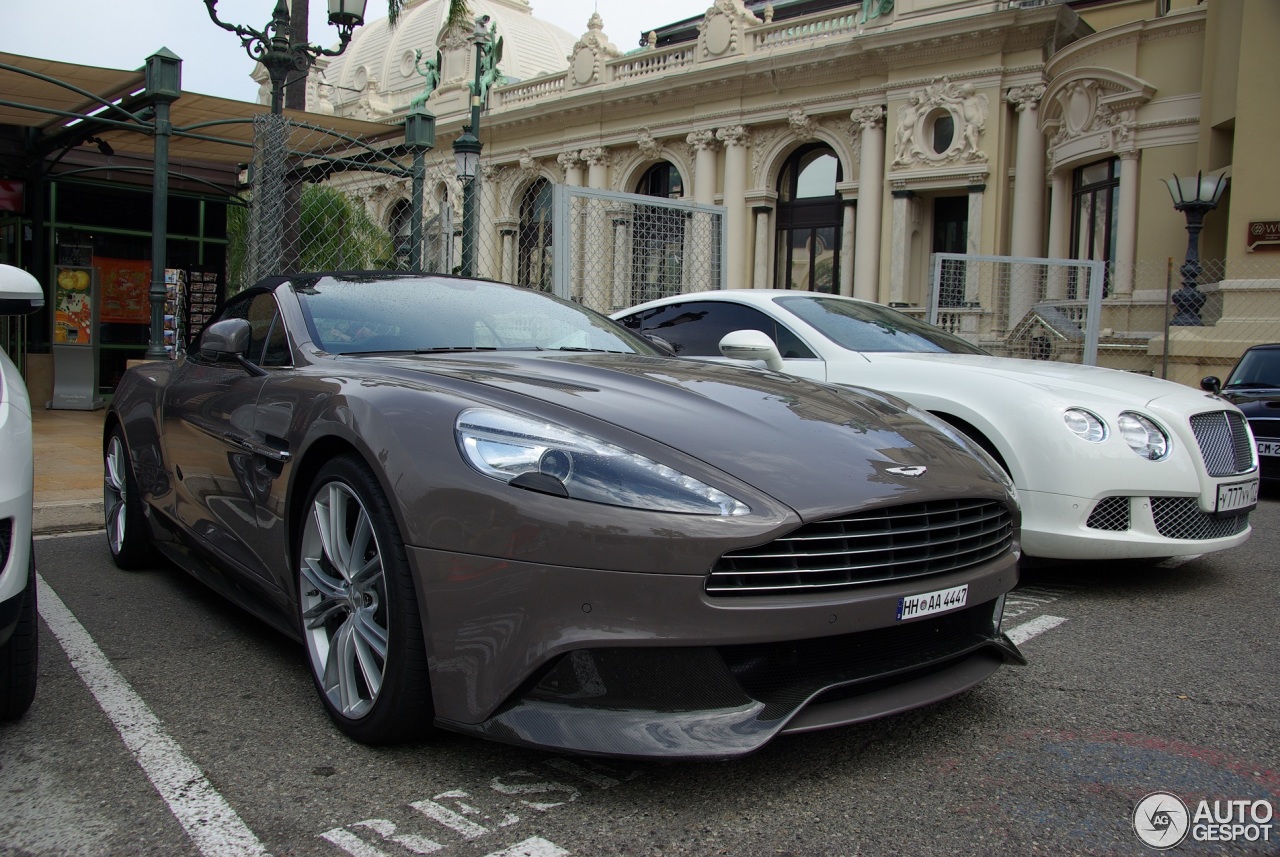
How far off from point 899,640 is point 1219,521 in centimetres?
298

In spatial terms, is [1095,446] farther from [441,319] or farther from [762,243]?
[762,243]

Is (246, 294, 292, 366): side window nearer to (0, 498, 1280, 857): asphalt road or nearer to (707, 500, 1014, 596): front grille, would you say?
(0, 498, 1280, 857): asphalt road

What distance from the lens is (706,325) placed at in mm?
6297

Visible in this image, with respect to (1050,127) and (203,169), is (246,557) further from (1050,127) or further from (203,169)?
(1050,127)

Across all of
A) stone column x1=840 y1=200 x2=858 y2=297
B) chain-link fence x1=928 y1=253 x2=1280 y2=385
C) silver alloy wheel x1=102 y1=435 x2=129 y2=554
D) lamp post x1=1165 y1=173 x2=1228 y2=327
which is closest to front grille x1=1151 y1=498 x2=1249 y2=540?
silver alloy wheel x1=102 y1=435 x2=129 y2=554

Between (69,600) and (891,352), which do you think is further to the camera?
(891,352)

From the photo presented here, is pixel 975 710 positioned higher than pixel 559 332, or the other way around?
pixel 559 332

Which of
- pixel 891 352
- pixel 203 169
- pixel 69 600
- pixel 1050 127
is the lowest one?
pixel 69 600

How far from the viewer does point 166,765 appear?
2.54 meters

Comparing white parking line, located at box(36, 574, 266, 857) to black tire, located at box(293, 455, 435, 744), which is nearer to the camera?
white parking line, located at box(36, 574, 266, 857)

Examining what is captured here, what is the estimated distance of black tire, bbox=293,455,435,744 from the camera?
96.3 inches

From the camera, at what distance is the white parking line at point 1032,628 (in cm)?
384

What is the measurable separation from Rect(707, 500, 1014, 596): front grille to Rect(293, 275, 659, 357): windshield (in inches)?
63.7


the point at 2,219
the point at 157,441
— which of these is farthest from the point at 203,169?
the point at 157,441
